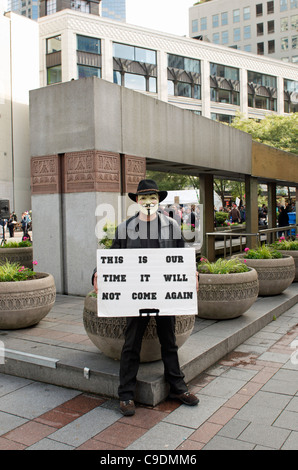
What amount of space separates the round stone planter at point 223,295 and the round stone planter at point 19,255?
507 centimetres

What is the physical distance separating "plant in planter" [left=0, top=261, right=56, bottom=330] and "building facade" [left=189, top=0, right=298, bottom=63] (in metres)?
84.4

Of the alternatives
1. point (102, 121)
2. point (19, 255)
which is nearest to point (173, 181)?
point (19, 255)

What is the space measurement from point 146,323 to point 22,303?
240cm

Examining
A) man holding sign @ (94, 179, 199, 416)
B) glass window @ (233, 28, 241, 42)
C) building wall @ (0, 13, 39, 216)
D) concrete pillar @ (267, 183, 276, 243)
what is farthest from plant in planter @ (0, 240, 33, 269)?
glass window @ (233, 28, 241, 42)

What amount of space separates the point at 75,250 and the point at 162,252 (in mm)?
5186

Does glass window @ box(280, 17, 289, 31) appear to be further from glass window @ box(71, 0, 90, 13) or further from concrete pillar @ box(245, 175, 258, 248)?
concrete pillar @ box(245, 175, 258, 248)

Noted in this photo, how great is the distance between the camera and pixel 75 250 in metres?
9.44

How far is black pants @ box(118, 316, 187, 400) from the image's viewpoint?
4328 millimetres

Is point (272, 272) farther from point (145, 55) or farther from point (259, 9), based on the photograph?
point (259, 9)

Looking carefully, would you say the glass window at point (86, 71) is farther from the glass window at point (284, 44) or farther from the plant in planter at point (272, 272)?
the glass window at point (284, 44)

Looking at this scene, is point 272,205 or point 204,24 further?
point 204,24

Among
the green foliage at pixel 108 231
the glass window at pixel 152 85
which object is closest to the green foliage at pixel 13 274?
the green foliage at pixel 108 231

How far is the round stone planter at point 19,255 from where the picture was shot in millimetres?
10492

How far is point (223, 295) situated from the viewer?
6.85 m
